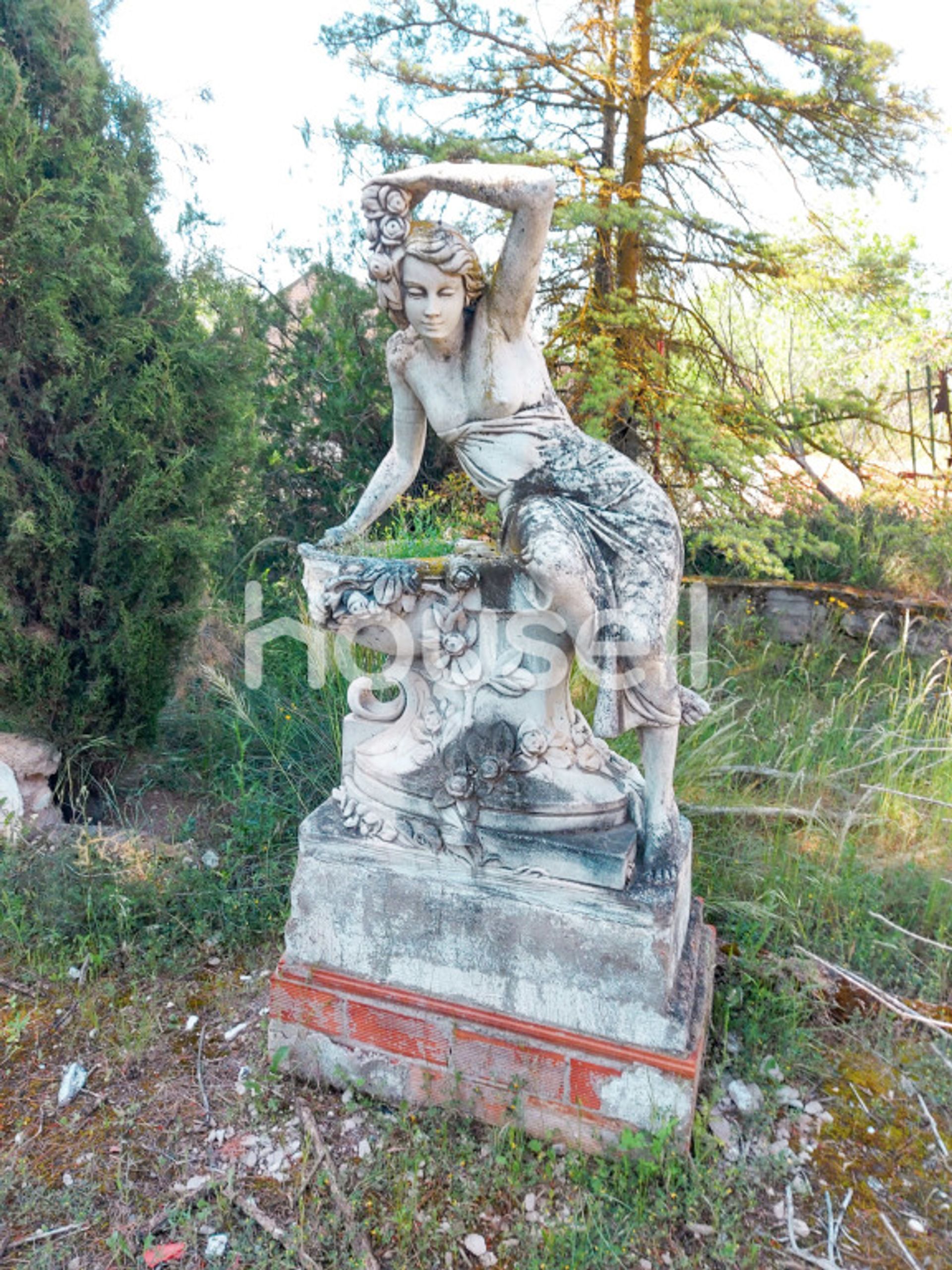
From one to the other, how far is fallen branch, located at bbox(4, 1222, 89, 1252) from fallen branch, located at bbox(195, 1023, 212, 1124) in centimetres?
34

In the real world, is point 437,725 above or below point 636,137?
below

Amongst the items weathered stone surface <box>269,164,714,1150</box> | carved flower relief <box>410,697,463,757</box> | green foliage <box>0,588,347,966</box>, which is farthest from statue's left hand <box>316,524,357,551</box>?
green foliage <box>0,588,347,966</box>

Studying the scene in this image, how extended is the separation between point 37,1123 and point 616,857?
1.63 m

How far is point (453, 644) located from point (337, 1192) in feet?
4.18

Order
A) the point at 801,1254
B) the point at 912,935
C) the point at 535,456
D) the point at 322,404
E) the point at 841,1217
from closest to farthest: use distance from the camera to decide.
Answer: the point at 912,935, the point at 801,1254, the point at 841,1217, the point at 535,456, the point at 322,404

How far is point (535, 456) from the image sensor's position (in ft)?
6.38

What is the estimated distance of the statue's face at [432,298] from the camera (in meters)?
1.83

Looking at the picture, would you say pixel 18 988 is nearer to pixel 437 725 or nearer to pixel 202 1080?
pixel 202 1080

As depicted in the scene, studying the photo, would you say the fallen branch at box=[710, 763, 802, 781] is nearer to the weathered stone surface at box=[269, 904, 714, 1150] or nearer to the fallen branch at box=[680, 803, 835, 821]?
the fallen branch at box=[680, 803, 835, 821]

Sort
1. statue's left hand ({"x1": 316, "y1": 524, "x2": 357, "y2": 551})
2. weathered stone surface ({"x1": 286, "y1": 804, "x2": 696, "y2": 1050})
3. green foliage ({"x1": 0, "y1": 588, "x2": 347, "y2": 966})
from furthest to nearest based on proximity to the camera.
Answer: green foliage ({"x1": 0, "y1": 588, "x2": 347, "y2": 966}), statue's left hand ({"x1": 316, "y1": 524, "x2": 357, "y2": 551}), weathered stone surface ({"x1": 286, "y1": 804, "x2": 696, "y2": 1050})

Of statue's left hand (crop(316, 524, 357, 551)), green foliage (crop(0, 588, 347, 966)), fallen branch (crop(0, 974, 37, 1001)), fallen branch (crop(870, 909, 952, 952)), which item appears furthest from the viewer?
green foliage (crop(0, 588, 347, 966))

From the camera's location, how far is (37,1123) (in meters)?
2.10

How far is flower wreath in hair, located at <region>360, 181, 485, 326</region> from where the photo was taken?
1815 millimetres

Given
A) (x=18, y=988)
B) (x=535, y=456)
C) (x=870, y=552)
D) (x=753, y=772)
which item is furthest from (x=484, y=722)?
(x=870, y=552)
